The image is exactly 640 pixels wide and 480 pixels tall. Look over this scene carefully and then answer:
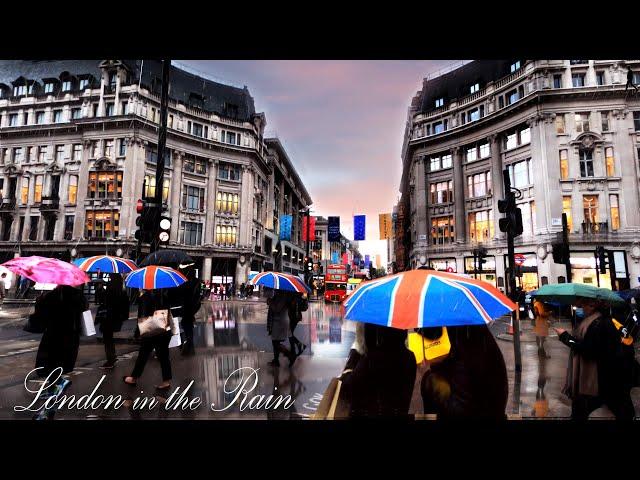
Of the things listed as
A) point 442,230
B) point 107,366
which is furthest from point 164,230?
point 442,230

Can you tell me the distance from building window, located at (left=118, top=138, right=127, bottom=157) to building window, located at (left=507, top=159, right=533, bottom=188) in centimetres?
3907

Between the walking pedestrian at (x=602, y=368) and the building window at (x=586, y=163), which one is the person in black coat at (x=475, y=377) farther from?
the building window at (x=586, y=163)

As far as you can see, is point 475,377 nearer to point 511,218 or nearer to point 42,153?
point 511,218

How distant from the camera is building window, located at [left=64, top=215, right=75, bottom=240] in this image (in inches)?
1415

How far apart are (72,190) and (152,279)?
39.0 m

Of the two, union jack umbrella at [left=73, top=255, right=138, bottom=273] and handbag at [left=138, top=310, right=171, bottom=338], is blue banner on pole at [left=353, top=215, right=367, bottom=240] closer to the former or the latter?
union jack umbrella at [left=73, top=255, right=138, bottom=273]

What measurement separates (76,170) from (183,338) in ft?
121

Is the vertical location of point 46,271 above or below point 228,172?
below

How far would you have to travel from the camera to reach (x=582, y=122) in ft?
85.9

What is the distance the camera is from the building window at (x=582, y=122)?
2577 centimetres

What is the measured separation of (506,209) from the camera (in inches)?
352

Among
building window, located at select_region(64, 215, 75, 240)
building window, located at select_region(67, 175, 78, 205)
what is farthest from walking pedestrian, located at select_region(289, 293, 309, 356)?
building window, located at select_region(64, 215, 75, 240)
